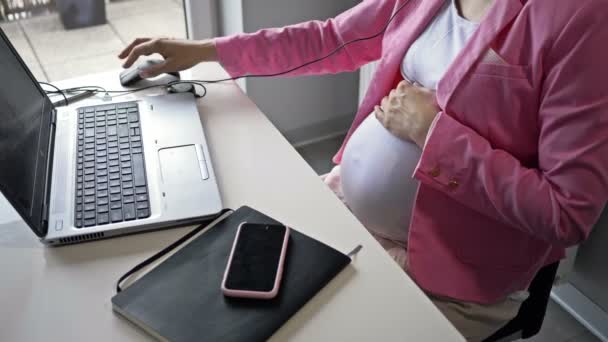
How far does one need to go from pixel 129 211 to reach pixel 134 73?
40 centimetres

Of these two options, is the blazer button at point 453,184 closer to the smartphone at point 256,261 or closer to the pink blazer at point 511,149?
the pink blazer at point 511,149

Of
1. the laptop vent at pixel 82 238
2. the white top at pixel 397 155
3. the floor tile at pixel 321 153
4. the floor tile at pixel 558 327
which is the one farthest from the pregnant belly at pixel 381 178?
the floor tile at pixel 321 153

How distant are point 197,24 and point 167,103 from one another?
Answer: 2.82 feet

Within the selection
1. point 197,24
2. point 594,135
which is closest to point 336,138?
point 197,24

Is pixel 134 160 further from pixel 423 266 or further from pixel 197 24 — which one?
pixel 197 24

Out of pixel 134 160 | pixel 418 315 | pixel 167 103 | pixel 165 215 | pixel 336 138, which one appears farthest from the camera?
pixel 336 138

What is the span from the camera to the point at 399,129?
0.93 m

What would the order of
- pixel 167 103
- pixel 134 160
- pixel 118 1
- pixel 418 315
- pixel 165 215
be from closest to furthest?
pixel 418 315 < pixel 165 215 < pixel 134 160 < pixel 167 103 < pixel 118 1

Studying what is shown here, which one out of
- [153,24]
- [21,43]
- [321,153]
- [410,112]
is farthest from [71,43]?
[410,112]

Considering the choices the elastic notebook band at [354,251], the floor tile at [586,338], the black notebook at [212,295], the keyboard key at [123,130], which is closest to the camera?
the black notebook at [212,295]

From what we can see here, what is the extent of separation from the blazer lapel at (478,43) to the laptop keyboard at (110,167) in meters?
0.48

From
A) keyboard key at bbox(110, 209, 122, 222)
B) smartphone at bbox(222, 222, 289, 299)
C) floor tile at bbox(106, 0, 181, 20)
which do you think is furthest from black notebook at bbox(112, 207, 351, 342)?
floor tile at bbox(106, 0, 181, 20)

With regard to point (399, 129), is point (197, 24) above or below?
below

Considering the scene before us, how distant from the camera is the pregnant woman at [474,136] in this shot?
0.74 m
